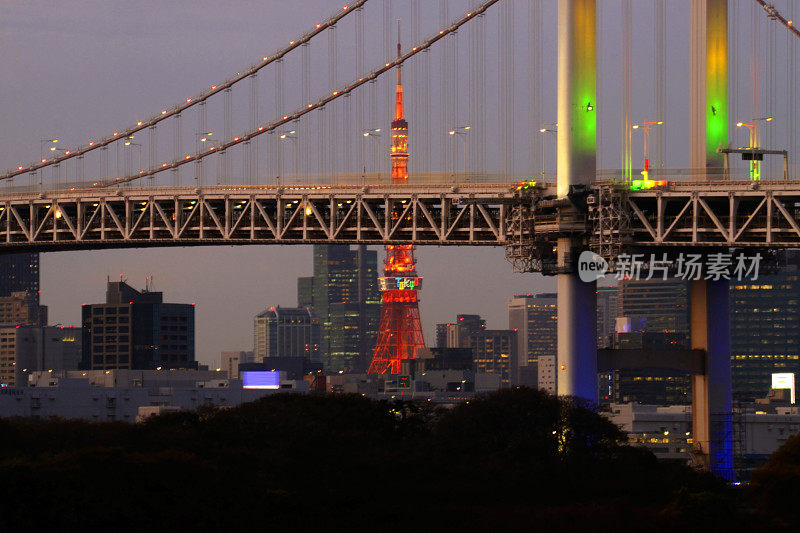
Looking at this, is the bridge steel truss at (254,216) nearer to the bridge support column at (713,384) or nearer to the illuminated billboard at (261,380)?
the bridge support column at (713,384)

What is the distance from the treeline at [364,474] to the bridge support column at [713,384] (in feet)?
10.5

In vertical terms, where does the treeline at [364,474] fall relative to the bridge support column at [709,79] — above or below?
below

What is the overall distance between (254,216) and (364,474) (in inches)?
854

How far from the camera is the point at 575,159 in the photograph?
7812 centimetres

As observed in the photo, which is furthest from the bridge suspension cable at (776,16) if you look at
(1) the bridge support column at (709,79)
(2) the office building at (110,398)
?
(2) the office building at (110,398)

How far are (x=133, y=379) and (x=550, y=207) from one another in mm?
116718

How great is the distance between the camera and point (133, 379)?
18988 cm

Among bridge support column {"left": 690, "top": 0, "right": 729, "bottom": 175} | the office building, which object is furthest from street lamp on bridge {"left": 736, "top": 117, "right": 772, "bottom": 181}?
the office building

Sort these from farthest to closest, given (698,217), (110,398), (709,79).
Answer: (110,398) < (709,79) < (698,217)

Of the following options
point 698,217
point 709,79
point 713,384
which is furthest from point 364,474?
point 709,79

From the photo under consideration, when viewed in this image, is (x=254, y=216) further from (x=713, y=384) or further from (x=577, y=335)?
(x=713, y=384)

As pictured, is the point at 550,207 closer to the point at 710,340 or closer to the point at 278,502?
the point at 710,340

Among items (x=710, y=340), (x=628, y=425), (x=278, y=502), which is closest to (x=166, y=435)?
(x=278, y=502)

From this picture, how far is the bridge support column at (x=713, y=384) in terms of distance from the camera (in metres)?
82.1
